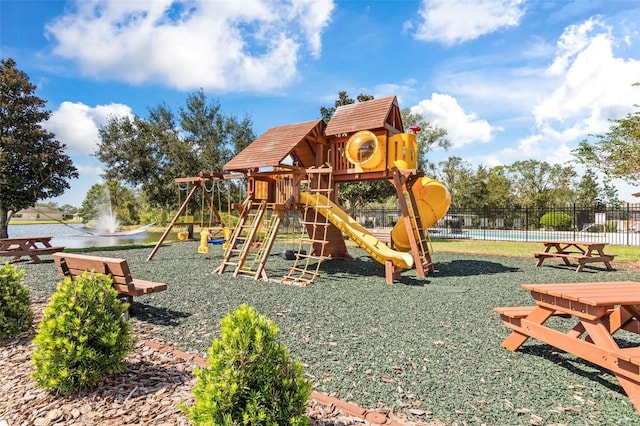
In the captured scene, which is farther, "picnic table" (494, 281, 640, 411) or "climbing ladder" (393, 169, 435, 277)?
"climbing ladder" (393, 169, 435, 277)

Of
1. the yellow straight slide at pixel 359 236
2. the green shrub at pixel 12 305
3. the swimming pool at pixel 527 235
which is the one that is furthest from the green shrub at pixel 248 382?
the swimming pool at pixel 527 235

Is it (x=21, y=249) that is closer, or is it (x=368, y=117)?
(x=368, y=117)

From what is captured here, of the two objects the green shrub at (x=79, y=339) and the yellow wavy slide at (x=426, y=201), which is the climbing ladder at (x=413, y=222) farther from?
the green shrub at (x=79, y=339)

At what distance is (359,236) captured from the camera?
347 inches

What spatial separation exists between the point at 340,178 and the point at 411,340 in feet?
22.0

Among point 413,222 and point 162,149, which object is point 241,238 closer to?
point 413,222

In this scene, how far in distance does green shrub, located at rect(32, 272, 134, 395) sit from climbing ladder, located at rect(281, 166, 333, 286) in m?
4.83

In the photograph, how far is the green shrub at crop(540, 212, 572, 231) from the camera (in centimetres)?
2880

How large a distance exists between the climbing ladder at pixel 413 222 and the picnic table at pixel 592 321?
4969 mm

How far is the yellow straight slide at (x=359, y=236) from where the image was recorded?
8344 mm

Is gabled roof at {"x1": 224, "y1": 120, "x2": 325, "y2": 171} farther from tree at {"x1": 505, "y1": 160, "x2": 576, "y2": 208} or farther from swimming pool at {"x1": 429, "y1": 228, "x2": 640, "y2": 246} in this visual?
tree at {"x1": 505, "y1": 160, "x2": 576, "y2": 208}

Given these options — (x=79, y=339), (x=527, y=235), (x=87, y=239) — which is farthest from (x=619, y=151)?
(x=87, y=239)

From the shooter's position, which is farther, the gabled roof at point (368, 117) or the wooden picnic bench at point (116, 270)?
the gabled roof at point (368, 117)

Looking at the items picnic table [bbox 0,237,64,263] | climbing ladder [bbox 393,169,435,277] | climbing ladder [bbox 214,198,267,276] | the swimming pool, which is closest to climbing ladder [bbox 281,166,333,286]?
climbing ladder [bbox 214,198,267,276]
